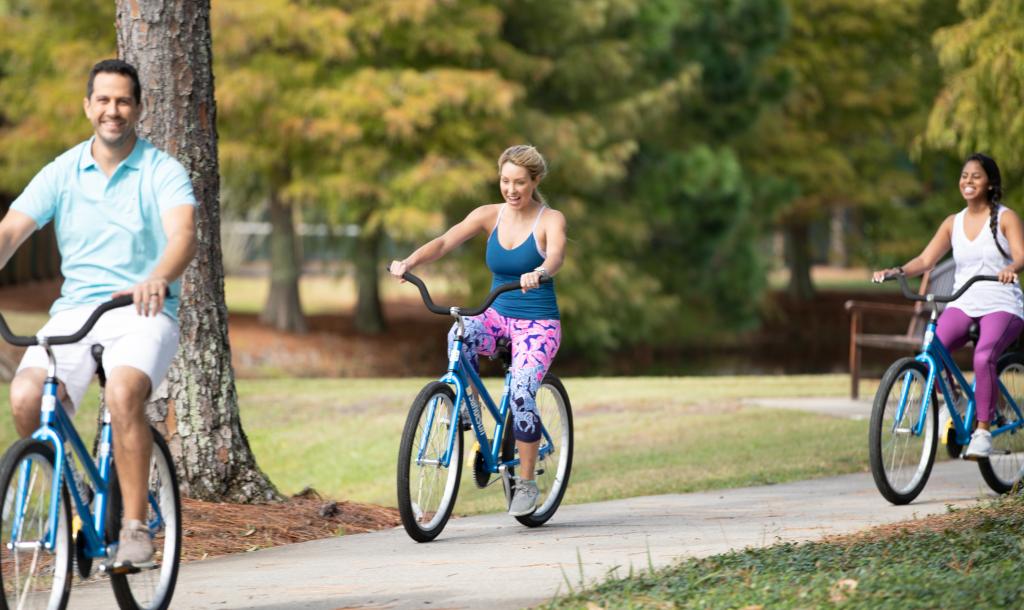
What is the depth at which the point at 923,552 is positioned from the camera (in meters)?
6.18

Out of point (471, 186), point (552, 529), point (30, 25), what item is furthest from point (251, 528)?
point (30, 25)

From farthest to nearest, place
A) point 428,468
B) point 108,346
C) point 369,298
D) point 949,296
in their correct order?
point 369,298 → point 949,296 → point 428,468 → point 108,346

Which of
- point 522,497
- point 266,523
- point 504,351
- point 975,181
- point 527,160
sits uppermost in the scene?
point 527,160

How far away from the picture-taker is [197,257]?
844 cm

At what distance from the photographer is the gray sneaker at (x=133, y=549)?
16.9ft

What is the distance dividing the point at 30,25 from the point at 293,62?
19.8 ft

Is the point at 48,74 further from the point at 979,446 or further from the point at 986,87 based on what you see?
the point at 979,446

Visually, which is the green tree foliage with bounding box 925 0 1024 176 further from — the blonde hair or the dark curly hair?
the dark curly hair

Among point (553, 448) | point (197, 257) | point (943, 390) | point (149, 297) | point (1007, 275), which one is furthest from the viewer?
point (943, 390)

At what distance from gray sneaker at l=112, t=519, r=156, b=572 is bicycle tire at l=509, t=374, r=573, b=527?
314cm

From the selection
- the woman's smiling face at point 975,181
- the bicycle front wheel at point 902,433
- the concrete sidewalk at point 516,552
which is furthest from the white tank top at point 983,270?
the concrete sidewalk at point 516,552

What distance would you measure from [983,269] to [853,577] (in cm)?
377

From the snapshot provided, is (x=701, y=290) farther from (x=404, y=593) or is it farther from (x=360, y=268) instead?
(x=404, y=593)

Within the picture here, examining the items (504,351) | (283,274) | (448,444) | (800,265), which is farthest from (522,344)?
(800,265)
